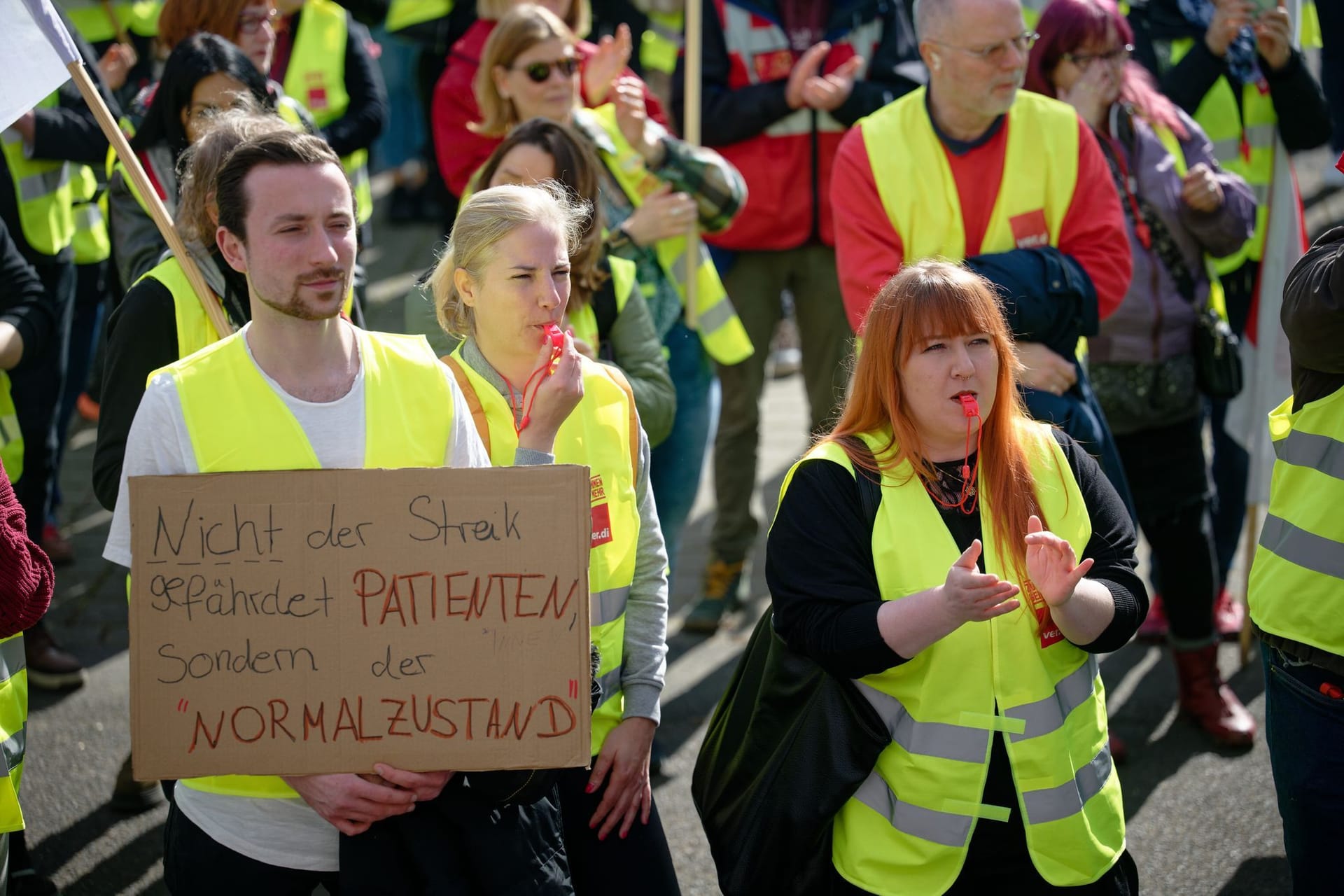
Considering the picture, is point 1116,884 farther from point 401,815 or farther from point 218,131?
point 218,131

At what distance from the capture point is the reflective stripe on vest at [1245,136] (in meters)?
5.27

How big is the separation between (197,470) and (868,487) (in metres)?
1.23

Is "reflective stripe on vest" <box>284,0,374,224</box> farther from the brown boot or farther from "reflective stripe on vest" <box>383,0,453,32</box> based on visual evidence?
the brown boot

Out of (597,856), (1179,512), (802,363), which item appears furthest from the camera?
(802,363)

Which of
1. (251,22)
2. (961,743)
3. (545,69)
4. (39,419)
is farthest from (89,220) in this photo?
(961,743)

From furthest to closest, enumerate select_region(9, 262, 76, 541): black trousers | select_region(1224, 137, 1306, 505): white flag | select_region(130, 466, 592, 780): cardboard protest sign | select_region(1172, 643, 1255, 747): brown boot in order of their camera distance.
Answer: select_region(1224, 137, 1306, 505): white flag < select_region(9, 262, 76, 541): black trousers < select_region(1172, 643, 1255, 747): brown boot < select_region(130, 466, 592, 780): cardboard protest sign

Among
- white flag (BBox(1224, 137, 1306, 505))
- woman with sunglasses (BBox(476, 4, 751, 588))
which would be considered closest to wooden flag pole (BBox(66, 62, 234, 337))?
woman with sunglasses (BBox(476, 4, 751, 588))

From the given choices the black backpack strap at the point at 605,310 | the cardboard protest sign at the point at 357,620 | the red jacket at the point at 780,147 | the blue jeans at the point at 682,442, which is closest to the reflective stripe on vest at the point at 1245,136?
the red jacket at the point at 780,147

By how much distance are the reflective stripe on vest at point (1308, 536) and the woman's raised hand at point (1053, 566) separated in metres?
0.55

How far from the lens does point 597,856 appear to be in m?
2.83

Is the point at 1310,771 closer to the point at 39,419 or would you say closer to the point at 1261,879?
the point at 1261,879

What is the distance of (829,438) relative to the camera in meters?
2.85

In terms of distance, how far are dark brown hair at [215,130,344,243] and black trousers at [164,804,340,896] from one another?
3.56 feet

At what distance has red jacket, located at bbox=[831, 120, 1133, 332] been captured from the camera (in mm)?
3854
